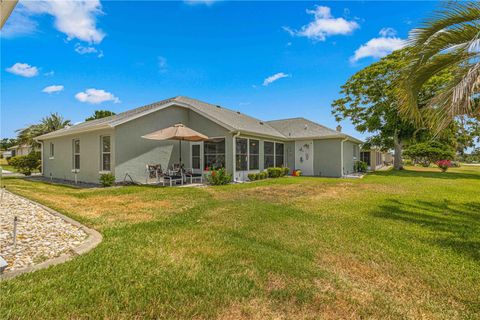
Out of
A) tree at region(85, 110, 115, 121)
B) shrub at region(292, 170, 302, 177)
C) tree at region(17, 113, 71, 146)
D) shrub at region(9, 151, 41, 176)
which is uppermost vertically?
tree at region(85, 110, 115, 121)

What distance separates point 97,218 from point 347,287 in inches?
221

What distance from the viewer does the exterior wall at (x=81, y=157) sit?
12540 millimetres

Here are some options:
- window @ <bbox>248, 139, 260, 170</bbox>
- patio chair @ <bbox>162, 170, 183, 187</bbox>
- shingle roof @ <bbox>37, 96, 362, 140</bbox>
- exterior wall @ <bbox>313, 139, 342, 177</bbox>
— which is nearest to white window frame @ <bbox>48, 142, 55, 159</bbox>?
shingle roof @ <bbox>37, 96, 362, 140</bbox>

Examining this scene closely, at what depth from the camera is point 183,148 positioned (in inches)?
583

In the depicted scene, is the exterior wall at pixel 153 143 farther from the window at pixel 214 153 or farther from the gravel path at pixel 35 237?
the gravel path at pixel 35 237

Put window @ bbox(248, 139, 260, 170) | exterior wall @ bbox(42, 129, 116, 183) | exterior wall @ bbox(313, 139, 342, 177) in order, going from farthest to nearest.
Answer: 1. exterior wall @ bbox(313, 139, 342, 177)
2. window @ bbox(248, 139, 260, 170)
3. exterior wall @ bbox(42, 129, 116, 183)

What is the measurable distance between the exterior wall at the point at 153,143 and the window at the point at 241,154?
61 centimetres

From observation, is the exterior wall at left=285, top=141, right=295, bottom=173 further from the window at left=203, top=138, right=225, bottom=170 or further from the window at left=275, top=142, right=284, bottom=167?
the window at left=203, top=138, right=225, bottom=170

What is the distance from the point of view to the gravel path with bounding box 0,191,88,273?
3.49 m

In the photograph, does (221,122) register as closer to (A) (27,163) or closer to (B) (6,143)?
(A) (27,163)

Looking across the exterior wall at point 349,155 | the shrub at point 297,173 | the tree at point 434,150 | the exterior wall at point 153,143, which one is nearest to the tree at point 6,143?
the exterior wall at point 153,143

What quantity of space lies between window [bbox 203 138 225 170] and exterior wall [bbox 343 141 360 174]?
34.6 ft

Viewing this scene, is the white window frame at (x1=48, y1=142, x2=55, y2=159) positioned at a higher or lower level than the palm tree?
lower

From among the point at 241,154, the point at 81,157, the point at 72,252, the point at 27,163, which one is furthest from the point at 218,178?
the point at 27,163
